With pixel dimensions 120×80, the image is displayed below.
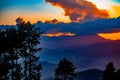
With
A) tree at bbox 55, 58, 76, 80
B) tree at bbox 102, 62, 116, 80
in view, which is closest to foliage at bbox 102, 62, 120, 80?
tree at bbox 102, 62, 116, 80

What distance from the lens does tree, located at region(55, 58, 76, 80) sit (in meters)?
82.2

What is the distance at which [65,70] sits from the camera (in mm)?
82750

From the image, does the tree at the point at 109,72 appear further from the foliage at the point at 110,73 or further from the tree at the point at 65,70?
the tree at the point at 65,70

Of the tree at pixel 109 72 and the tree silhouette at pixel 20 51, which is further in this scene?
the tree at pixel 109 72

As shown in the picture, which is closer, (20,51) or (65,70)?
(20,51)

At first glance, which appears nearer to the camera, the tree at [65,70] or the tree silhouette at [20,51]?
the tree silhouette at [20,51]

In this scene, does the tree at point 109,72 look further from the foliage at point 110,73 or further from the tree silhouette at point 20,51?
the tree silhouette at point 20,51

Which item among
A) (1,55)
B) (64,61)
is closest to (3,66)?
(1,55)

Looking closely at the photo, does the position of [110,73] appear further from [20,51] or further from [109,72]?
[20,51]

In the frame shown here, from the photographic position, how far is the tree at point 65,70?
82.2 metres

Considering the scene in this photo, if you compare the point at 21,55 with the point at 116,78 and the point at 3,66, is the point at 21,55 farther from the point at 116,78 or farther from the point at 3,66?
the point at 116,78

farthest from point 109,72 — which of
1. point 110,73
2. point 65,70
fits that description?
point 65,70

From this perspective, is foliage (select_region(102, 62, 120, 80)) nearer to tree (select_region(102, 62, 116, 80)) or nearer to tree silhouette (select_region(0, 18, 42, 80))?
tree (select_region(102, 62, 116, 80))

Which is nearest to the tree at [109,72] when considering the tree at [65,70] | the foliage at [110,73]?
the foliage at [110,73]
